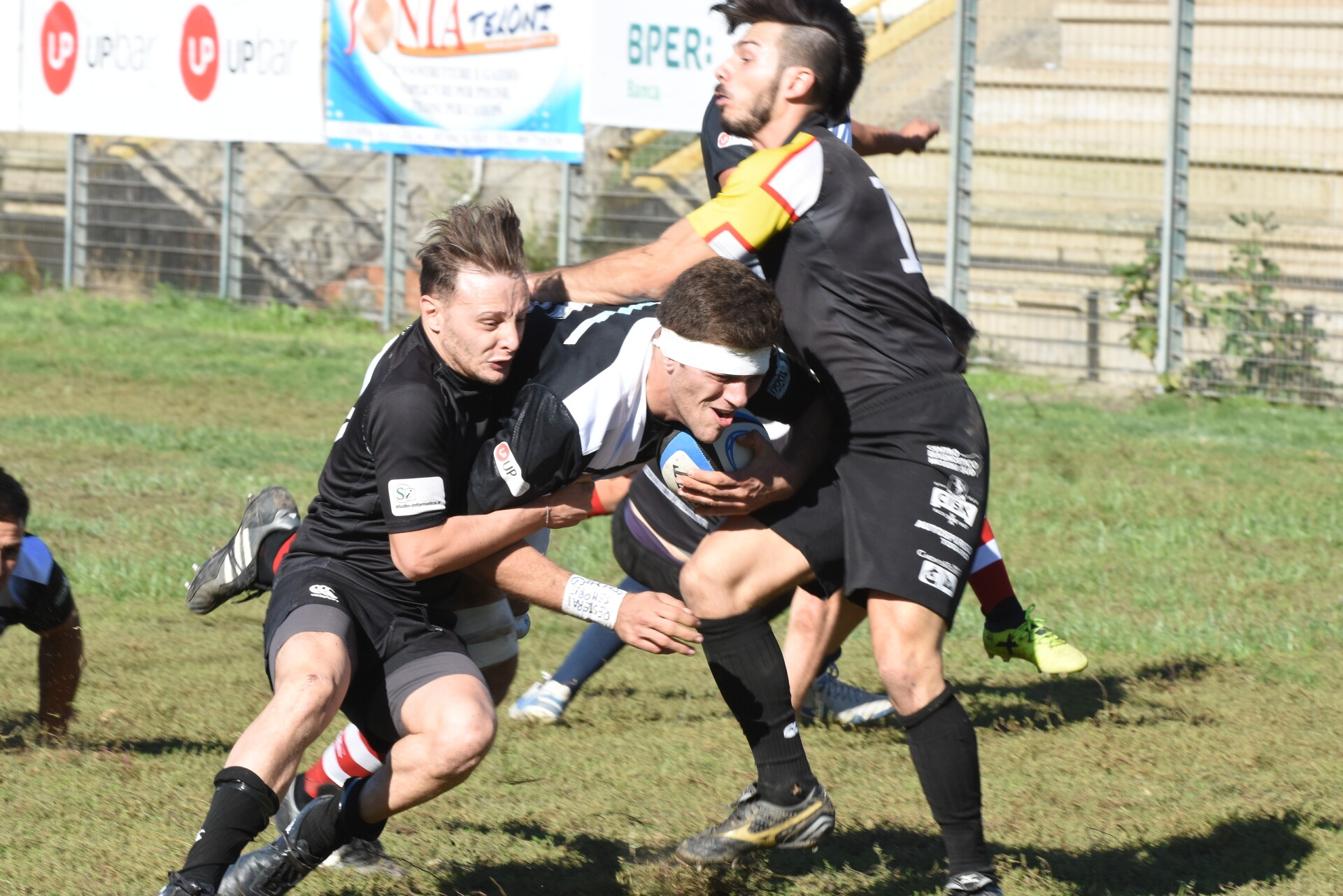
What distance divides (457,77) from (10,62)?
20.4 ft

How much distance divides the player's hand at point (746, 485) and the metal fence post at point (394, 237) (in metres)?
12.8

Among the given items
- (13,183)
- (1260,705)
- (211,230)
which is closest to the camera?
(1260,705)

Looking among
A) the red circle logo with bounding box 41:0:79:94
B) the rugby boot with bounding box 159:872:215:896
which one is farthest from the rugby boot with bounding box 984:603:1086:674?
the red circle logo with bounding box 41:0:79:94

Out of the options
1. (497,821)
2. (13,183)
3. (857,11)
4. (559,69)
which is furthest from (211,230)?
Result: (497,821)

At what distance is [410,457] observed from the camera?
3.82 m

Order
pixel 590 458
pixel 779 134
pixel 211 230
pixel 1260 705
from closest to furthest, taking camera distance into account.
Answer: pixel 590 458 → pixel 779 134 → pixel 1260 705 → pixel 211 230

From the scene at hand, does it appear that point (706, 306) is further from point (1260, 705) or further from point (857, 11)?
point (857, 11)

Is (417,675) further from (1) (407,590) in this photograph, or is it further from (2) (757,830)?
(2) (757,830)

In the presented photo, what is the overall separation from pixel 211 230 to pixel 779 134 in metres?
15.5

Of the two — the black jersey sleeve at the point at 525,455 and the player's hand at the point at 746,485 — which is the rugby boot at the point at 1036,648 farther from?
the black jersey sleeve at the point at 525,455

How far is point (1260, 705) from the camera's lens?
5.92 m

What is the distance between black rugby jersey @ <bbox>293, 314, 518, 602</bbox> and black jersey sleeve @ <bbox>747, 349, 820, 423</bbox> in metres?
0.68

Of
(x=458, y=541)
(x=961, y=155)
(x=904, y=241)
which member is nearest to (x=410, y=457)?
(x=458, y=541)

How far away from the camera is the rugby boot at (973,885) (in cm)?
390
